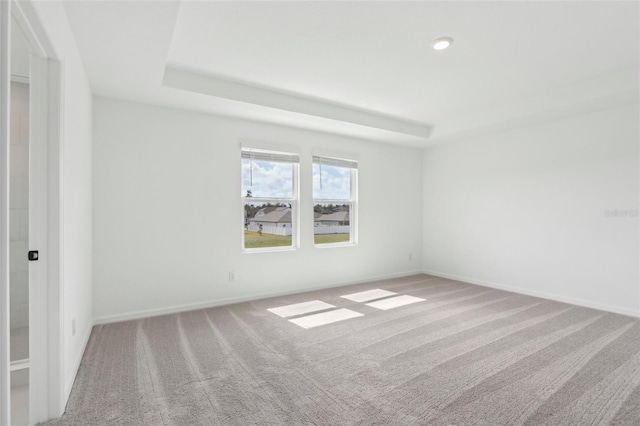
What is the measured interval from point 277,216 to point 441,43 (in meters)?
2.91

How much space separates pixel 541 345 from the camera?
2.91 m

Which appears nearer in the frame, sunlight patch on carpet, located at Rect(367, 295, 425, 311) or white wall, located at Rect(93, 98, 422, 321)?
white wall, located at Rect(93, 98, 422, 321)

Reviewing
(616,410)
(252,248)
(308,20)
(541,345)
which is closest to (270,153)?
(252,248)

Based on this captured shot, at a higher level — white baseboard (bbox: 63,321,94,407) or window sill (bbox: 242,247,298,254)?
window sill (bbox: 242,247,298,254)

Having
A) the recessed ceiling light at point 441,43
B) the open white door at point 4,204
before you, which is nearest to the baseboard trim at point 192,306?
the open white door at point 4,204

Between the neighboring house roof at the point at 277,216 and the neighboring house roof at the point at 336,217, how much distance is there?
55cm

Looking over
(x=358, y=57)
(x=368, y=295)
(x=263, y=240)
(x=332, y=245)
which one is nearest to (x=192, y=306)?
(x=263, y=240)

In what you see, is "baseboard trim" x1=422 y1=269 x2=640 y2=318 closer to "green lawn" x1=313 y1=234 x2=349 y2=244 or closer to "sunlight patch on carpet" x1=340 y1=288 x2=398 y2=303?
"sunlight patch on carpet" x1=340 y1=288 x2=398 y2=303

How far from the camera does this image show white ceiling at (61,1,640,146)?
2287 mm

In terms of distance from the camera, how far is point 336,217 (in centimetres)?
525

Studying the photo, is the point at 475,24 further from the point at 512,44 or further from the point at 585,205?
the point at 585,205

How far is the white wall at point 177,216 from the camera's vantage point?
136 inches

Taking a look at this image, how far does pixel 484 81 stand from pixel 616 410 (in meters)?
3.06

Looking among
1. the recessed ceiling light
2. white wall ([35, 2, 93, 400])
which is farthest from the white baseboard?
the recessed ceiling light
